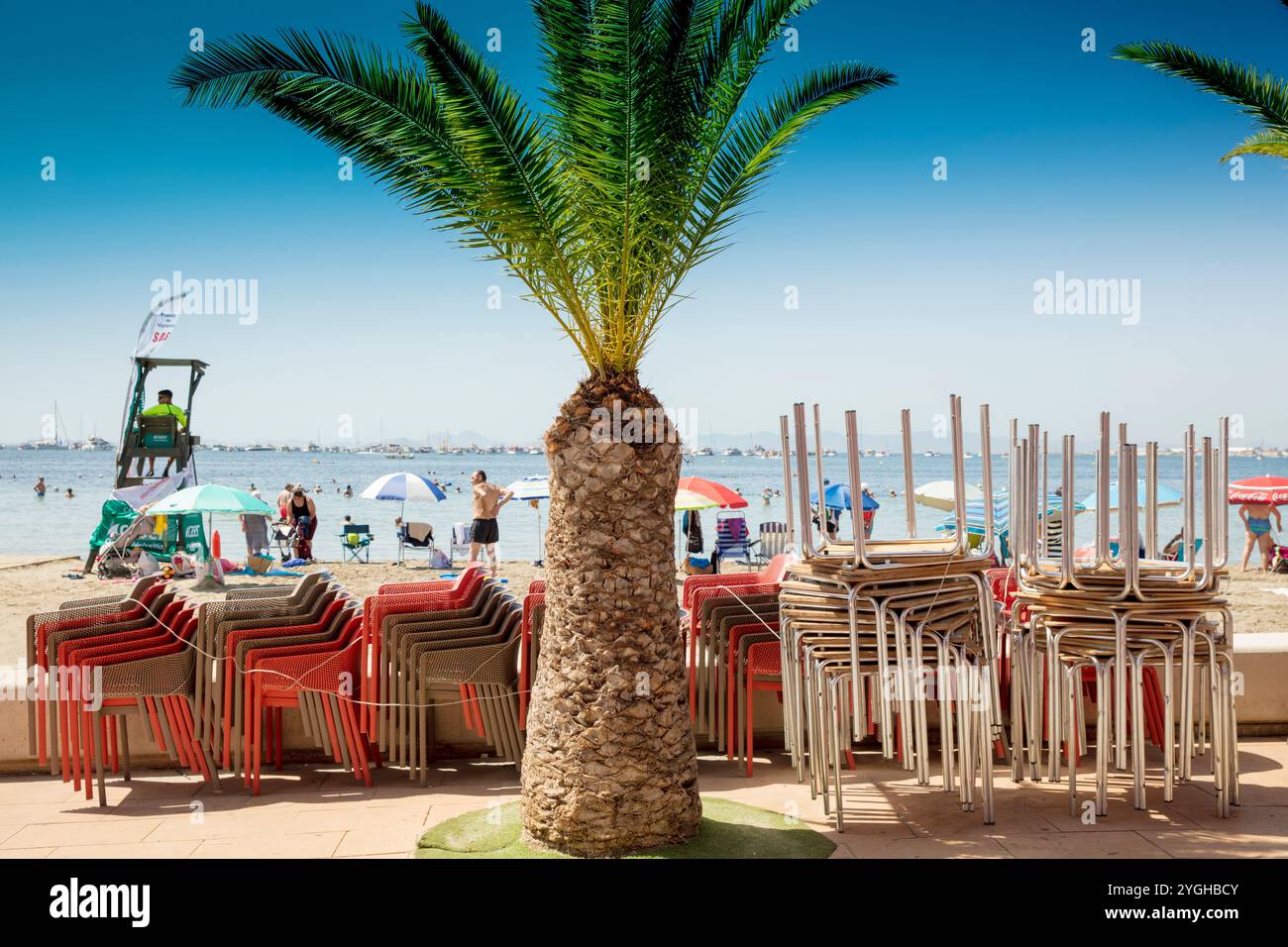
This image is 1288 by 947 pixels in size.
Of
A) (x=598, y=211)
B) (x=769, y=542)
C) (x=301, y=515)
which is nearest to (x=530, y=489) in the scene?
(x=769, y=542)

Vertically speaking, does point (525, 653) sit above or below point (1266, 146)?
below

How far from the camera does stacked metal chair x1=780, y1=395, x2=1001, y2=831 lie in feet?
14.8

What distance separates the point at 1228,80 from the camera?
682 centimetres

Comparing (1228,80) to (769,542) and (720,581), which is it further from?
(769,542)

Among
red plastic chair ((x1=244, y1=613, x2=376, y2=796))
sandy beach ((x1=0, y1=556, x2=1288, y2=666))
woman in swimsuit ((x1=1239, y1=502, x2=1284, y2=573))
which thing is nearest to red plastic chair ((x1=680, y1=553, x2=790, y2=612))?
red plastic chair ((x1=244, y1=613, x2=376, y2=796))

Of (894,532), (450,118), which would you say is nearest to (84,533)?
(894,532)

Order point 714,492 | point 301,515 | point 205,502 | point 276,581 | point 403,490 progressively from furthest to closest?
point 403,490, point 301,515, point 276,581, point 714,492, point 205,502

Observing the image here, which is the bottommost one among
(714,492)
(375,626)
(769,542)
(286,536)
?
(769,542)

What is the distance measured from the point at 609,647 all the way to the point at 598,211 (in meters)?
1.92

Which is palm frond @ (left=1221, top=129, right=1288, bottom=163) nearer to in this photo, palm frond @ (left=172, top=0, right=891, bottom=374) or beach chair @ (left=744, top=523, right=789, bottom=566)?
palm frond @ (left=172, top=0, right=891, bottom=374)

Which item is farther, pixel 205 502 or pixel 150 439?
pixel 150 439

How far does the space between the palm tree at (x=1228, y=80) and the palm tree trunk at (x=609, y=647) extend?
501 centimetres

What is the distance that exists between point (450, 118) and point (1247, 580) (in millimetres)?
16785

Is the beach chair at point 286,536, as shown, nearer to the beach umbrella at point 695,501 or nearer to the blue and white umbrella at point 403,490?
the blue and white umbrella at point 403,490
